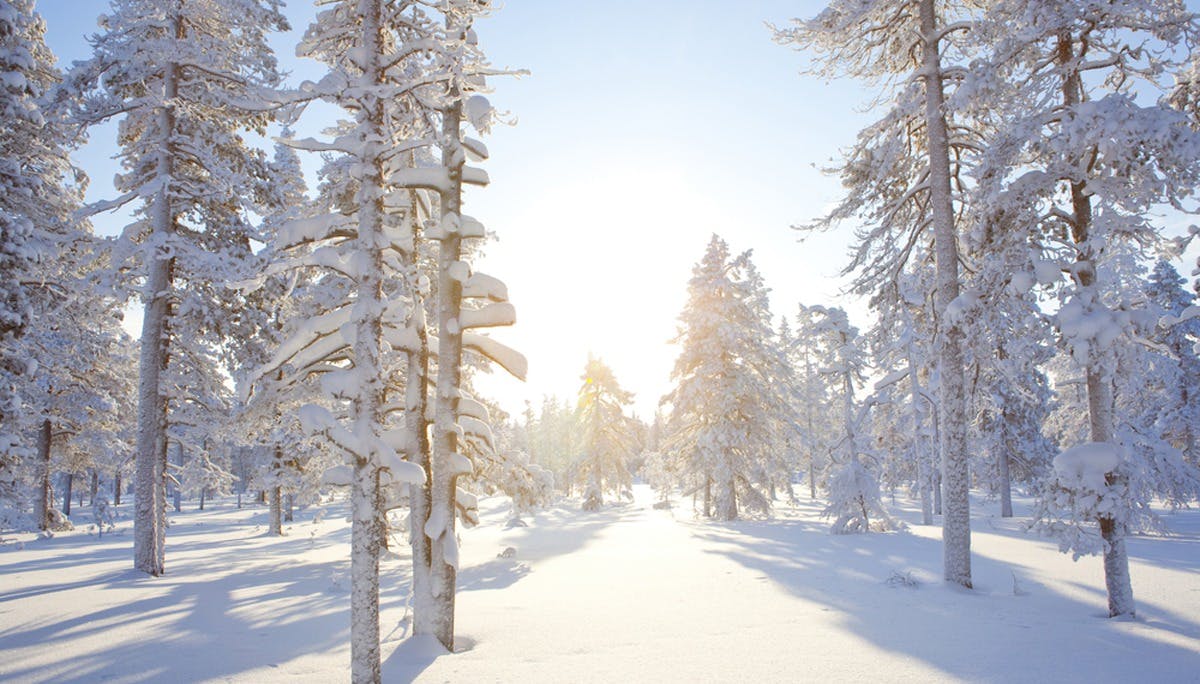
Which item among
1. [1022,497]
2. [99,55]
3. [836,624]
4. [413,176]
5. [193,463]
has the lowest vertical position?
[1022,497]

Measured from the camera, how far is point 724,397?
26.5 meters

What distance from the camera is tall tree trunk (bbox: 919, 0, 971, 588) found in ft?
34.2

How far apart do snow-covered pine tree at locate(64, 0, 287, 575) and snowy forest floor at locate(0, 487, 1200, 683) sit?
386cm

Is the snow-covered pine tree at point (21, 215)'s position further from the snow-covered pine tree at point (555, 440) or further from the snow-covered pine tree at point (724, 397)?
the snow-covered pine tree at point (555, 440)

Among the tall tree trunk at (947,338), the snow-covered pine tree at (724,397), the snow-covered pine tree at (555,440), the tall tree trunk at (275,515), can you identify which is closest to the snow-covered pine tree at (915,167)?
the tall tree trunk at (947,338)

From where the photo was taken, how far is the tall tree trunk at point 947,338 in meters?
10.4

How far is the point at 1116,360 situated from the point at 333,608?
13.8 meters

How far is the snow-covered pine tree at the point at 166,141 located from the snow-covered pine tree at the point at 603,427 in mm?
30781

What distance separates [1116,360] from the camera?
26.4 ft

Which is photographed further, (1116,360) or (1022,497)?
(1022,497)

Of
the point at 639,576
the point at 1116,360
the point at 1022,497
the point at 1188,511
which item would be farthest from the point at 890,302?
the point at 1022,497

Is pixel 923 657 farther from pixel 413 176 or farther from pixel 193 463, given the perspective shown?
pixel 193 463

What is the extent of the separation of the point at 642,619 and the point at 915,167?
11429 millimetres

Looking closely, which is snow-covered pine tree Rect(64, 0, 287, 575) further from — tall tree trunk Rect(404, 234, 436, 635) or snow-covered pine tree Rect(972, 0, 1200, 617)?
snow-covered pine tree Rect(972, 0, 1200, 617)
